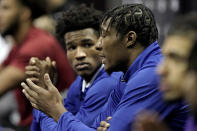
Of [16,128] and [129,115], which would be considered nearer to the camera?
[129,115]

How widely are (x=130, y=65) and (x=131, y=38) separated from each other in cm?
15

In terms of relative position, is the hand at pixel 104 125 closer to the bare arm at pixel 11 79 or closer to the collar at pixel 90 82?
the collar at pixel 90 82

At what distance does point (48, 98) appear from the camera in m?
3.16

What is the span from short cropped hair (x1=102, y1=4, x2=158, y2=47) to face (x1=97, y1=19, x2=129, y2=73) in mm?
37

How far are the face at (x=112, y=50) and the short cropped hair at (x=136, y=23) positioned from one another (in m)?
0.04

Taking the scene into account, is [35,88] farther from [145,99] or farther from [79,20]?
[79,20]

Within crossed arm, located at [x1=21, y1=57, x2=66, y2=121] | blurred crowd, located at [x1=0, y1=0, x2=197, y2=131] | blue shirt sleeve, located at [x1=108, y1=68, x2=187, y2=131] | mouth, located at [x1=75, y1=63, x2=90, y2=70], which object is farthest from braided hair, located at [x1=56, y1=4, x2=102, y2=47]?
blue shirt sleeve, located at [x1=108, y1=68, x2=187, y2=131]

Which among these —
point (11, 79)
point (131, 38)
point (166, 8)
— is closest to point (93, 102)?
point (131, 38)

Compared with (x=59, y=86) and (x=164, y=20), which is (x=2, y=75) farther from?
(x=164, y=20)

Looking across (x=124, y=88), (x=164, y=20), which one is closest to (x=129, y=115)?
(x=124, y=88)

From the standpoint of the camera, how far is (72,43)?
426 centimetres

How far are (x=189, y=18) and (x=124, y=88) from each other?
1.02 m

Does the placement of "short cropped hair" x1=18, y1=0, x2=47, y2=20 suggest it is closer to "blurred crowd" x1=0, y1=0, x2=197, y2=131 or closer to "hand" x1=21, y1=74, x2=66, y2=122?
"blurred crowd" x1=0, y1=0, x2=197, y2=131

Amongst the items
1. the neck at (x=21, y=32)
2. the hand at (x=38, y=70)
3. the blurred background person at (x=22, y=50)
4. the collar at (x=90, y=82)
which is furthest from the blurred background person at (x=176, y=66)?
the neck at (x=21, y=32)
